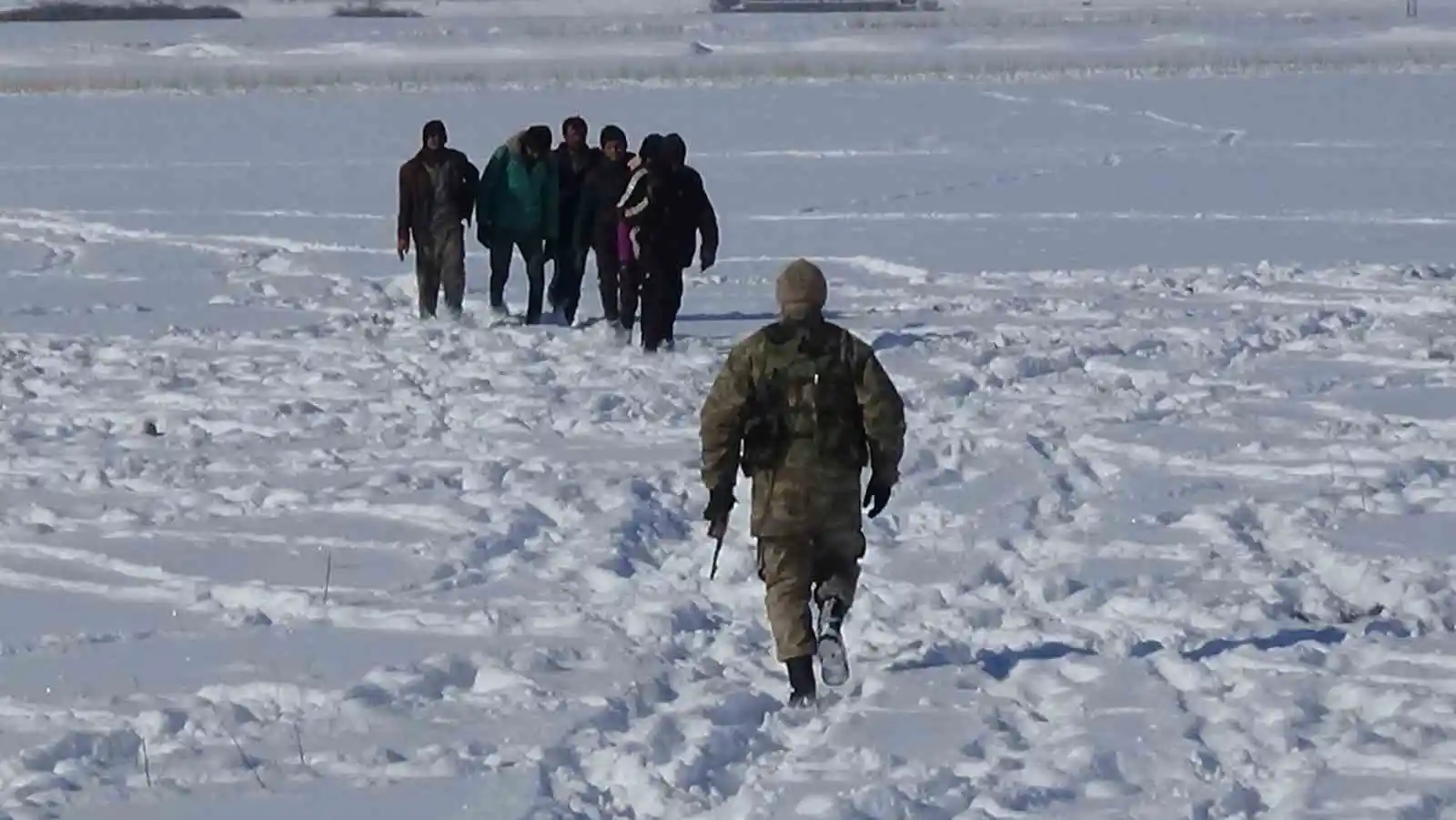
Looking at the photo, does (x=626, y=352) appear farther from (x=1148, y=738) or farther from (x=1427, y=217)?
(x=1427, y=217)

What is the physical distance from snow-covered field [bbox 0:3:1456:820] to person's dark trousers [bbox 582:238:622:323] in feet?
0.68

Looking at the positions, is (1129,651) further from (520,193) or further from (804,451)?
(520,193)

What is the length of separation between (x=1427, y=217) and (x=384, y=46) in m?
35.4

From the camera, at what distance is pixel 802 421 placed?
6418mm

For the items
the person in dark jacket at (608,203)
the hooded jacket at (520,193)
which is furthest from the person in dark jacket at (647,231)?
the hooded jacket at (520,193)

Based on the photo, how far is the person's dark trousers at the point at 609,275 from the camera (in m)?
13.9

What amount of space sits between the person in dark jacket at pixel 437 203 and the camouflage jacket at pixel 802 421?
833 centimetres

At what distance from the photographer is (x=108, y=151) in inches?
1158

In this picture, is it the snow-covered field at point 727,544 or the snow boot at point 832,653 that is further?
the snow boot at point 832,653

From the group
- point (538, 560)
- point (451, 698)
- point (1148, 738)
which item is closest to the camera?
point (1148, 738)

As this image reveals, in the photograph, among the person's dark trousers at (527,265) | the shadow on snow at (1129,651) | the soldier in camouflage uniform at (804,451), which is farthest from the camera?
the person's dark trousers at (527,265)

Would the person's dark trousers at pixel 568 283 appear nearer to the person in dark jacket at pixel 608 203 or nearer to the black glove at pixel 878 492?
the person in dark jacket at pixel 608 203

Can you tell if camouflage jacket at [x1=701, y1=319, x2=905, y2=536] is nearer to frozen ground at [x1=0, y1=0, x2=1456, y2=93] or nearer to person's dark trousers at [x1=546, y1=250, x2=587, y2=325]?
person's dark trousers at [x1=546, y1=250, x2=587, y2=325]

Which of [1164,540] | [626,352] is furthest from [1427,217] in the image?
[1164,540]
